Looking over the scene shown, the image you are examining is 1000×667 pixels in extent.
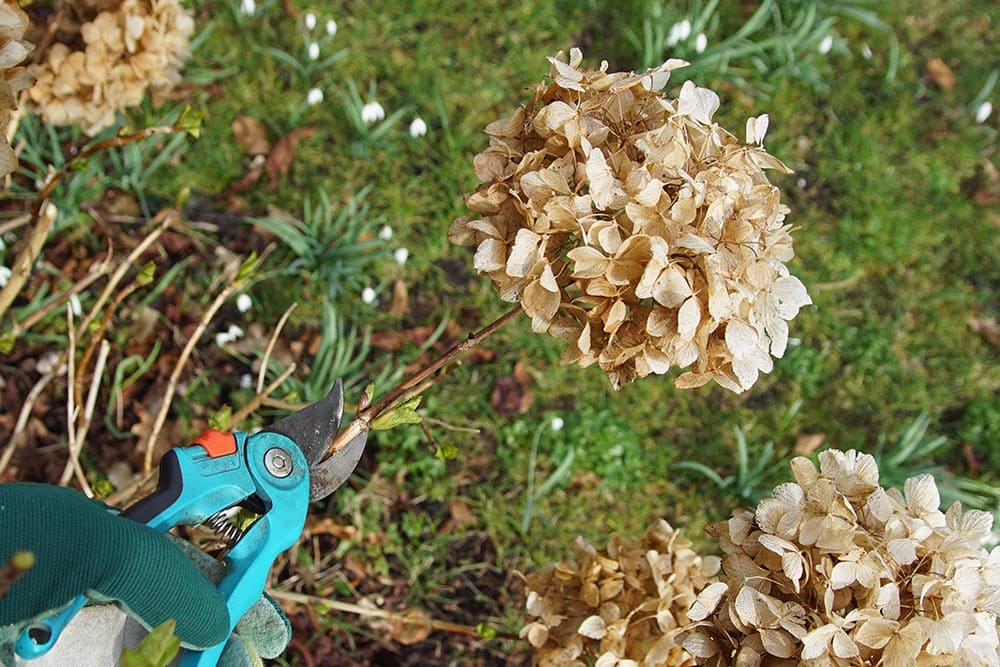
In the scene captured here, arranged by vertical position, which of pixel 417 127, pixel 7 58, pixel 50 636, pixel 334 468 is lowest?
pixel 417 127

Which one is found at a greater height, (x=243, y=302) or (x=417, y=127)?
(x=417, y=127)

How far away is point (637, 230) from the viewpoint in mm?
1196

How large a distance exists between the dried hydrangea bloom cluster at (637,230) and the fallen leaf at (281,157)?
4.66ft

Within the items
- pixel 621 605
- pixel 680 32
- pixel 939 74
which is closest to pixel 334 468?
pixel 621 605

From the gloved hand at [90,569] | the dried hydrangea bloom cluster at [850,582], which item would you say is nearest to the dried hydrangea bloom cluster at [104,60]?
the gloved hand at [90,569]

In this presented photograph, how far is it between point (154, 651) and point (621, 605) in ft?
3.41

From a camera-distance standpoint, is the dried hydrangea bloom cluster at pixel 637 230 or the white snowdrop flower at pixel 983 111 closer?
the dried hydrangea bloom cluster at pixel 637 230

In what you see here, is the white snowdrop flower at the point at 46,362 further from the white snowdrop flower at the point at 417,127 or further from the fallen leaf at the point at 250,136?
the white snowdrop flower at the point at 417,127

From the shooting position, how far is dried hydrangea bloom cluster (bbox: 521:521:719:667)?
153 centimetres

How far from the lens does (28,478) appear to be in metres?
2.14

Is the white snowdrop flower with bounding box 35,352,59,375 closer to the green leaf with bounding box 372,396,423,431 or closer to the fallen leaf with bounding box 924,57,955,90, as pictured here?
the green leaf with bounding box 372,396,423,431

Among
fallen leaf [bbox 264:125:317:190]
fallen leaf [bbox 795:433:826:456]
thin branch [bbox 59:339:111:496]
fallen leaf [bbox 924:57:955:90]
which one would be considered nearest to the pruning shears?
thin branch [bbox 59:339:111:496]

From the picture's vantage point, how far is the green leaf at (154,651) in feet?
2.46

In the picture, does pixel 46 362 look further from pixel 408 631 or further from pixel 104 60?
pixel 408 631
